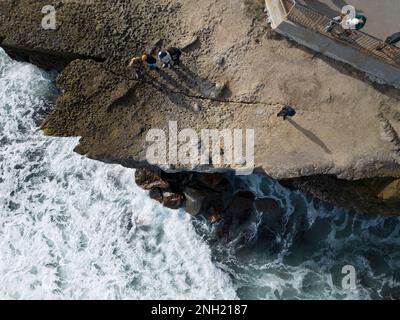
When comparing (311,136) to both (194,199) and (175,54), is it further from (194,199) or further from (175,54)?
(175,54)

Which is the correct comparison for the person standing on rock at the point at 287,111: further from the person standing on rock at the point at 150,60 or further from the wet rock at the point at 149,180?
the wet rock at the point at 149,180

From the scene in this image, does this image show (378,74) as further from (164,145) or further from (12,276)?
(12,276)

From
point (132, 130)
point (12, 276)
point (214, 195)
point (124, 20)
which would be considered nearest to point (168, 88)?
point (132, 130)

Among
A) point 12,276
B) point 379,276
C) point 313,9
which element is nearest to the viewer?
point 313,9

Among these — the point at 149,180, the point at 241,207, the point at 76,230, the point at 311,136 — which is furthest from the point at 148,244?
the point at 311,136

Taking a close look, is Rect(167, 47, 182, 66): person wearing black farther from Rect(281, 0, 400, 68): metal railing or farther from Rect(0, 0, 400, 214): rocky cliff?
Rect(281, 0, 400, 68): metal railing

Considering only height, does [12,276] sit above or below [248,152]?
below
